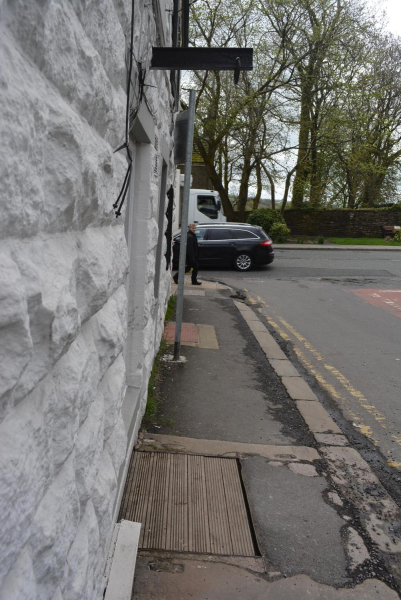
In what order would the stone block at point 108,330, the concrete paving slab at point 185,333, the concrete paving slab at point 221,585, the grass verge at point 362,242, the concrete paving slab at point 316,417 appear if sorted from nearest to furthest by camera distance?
the stone block at point 108,330 < the concrete paving slab at point 221,585 < the concrete paving slab at point 316,417 < the concrete paving slab at point 185,333 < the grass verge at point 362,242

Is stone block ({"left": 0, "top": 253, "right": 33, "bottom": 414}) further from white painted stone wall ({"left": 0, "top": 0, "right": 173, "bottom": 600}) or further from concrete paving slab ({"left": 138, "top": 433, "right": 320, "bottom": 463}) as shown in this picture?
concrete paving slab ({"left": 138, "top": 433, "right": 320, "bottom": 463})

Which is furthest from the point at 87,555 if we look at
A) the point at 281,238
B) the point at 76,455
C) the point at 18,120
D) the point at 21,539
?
the point at 281,238

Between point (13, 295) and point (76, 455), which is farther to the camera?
point (76, 455)

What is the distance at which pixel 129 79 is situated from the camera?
2.59m

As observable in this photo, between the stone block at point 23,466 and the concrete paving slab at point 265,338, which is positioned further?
the concrete paving slab at point 265,338

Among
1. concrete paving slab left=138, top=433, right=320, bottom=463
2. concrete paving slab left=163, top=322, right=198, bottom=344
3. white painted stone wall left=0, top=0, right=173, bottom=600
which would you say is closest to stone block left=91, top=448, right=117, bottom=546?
white painted stone wall left=0, top=0, right=173, bottom=600

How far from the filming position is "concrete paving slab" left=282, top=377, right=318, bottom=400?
614 cm

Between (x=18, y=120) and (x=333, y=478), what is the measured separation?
→ 3942 millimetres

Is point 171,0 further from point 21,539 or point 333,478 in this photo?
point 21,539

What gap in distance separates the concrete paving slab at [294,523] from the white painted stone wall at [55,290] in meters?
1.59

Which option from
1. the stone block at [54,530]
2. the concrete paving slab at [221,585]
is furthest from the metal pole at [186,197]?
the stone block at [54,530]

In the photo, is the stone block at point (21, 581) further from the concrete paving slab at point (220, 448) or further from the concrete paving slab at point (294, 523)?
the concrete paving slab at point (220, 448)

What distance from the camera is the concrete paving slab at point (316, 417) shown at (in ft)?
17.3

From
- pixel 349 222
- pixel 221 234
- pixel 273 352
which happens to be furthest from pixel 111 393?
pixel 349 222
